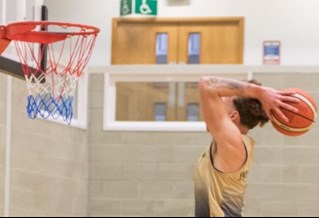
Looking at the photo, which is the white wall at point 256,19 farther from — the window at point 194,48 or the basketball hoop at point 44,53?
the basketball hoop at point 44,53

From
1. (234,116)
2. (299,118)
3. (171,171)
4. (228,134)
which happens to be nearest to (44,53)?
(234,116)

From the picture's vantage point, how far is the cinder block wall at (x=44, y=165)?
6391 mm

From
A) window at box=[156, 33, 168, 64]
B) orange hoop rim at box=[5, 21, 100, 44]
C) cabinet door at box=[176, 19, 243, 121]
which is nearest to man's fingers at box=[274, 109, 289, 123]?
orange hoop rim at box=[5, 21, 100, 44]

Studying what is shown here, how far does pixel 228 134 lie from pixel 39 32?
170 cm

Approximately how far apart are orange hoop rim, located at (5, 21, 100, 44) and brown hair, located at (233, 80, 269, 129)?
4.16 ft

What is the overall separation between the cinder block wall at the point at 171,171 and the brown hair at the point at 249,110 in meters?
3.85

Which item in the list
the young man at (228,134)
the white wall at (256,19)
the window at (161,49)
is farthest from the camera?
the window at (161,49)

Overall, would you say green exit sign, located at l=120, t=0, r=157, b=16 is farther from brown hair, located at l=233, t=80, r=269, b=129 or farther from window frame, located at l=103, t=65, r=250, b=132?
brown hair, located at l=233, t=80, r=269, b=129

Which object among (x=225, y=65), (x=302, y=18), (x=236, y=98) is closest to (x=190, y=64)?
(x=225, y=65)

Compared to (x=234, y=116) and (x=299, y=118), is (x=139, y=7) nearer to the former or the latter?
(x=234, y=116)

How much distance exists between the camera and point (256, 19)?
24.5 feet

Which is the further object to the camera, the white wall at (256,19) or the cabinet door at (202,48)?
the cabinet door at (202,48)

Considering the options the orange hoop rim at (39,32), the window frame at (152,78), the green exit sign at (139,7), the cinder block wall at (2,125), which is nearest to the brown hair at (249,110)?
the orange hoop rim at (39,32)

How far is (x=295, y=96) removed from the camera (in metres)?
3.11
